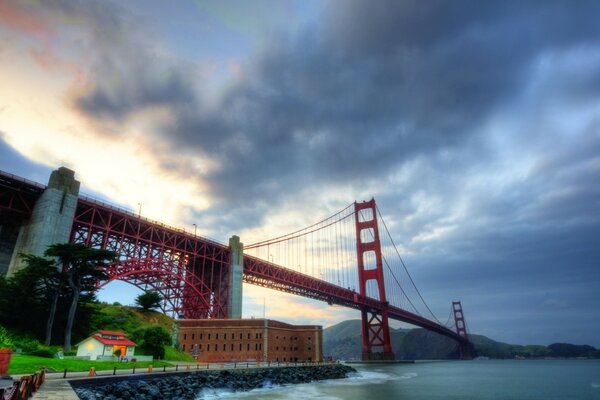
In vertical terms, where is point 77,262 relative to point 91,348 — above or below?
above

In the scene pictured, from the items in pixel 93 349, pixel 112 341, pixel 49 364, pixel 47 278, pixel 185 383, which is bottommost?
pixel 185 383

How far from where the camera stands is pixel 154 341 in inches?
1483

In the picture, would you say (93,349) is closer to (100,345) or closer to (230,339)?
(100,345)

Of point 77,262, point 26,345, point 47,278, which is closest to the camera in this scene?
point 26,345

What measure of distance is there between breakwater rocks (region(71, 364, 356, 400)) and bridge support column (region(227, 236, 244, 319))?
2260 centimetres

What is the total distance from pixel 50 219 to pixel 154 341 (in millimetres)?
17587

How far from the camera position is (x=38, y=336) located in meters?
33.3

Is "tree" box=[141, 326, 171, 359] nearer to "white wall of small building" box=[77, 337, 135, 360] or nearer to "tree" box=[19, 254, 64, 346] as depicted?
"white wall of small building" box=[77, 337, 135, 360]

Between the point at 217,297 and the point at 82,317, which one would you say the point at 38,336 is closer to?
the point at 82,317

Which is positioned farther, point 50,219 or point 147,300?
point 147,300

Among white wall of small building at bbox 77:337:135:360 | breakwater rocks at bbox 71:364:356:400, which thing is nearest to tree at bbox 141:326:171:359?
white wall of small building at bbox 77:337:135:360

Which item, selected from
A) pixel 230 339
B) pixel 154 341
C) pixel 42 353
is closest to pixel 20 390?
pixel 42 353

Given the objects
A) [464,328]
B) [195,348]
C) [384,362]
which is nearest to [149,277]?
[195,348]

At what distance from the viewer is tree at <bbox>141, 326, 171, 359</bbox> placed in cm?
3753
